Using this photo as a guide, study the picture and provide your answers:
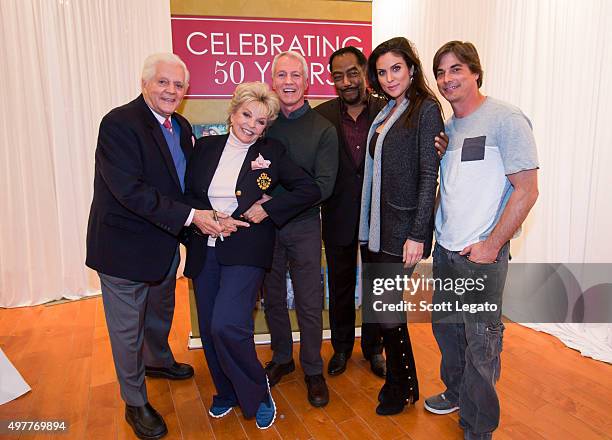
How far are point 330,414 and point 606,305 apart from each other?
7.10 ft

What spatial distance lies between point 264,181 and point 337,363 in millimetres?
1334

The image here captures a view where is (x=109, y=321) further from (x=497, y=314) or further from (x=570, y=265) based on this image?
(x=570, y=265)

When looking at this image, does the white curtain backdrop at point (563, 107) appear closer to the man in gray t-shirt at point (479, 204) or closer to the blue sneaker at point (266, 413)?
the man in gray t-shirt at point (479, 204)

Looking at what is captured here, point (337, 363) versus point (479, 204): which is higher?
point (479, 204)

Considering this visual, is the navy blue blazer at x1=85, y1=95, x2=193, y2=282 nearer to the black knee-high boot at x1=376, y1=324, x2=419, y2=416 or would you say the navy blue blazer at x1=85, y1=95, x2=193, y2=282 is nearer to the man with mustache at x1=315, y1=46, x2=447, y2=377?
the man with mustache at x1=315, y1=46, x2=447, y2=377

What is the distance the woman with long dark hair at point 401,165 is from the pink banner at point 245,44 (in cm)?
100

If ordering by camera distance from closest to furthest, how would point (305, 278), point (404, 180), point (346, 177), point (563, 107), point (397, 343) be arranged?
point (404, 180) < point (397, 343) < point (305, 278) < point (346, 177) < point (563, 107)

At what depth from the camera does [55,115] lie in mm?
4129

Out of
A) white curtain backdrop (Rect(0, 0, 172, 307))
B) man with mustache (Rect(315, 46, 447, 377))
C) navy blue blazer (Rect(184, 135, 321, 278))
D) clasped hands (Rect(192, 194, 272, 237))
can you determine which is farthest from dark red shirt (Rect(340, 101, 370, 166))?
white curtain backdrop (Rect(0, 0, 172, 307))

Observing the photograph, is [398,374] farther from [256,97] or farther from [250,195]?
[256,97]

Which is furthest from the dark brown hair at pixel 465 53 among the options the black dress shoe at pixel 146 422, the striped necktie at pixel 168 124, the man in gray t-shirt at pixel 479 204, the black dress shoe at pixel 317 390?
the black dress shoe at pixel 146 422

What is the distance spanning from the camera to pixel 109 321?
2166 mm

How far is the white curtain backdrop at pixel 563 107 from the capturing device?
307 cm

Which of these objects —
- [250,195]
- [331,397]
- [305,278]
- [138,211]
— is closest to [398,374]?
[331,397]
